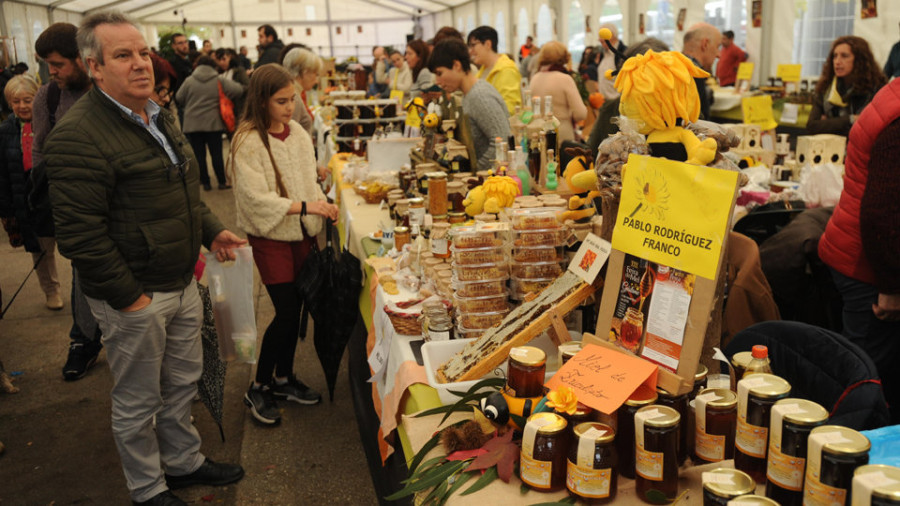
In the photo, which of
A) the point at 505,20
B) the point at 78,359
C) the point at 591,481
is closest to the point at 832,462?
the point at 591,481

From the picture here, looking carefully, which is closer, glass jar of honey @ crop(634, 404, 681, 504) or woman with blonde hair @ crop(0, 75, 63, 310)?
glass jar of honey @ crop(634, 404, 681, 504)

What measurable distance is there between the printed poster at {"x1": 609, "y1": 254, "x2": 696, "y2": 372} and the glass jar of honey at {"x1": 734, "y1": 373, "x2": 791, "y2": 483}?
19cm

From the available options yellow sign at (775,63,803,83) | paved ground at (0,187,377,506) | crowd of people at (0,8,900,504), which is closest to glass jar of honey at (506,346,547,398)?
crowd of people at (0,8,900,504)

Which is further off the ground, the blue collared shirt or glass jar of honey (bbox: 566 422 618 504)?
the blue collared shirt

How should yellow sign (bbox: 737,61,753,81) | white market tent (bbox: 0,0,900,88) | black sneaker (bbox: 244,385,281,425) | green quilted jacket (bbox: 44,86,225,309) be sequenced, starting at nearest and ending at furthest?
1. green quilted jacket (bbox: 44,86,225,309)
2. black sneaker (bbox: 244,385,281,425)
3. yellow sign (bbox: 737,61,753,81)
4. white market tent (bbox: 0,0,900,88)

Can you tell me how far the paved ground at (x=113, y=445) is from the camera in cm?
273

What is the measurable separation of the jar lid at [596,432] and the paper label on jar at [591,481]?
0.20ft

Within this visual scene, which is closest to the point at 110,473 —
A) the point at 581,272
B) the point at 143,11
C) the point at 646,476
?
the point at 581,272

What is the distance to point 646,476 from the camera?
1.19 metres

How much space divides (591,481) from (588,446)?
68mm

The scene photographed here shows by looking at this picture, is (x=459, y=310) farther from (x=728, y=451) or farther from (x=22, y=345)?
(x=22, y=345)

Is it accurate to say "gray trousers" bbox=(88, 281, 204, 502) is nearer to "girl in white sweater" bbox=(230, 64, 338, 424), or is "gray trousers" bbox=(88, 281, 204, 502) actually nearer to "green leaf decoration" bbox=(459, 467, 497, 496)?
"girl in white sweater" bbox=(230, 64, 338, 424)

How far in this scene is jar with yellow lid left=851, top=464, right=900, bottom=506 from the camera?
32.1 inches

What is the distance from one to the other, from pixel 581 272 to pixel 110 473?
7.66 feet
